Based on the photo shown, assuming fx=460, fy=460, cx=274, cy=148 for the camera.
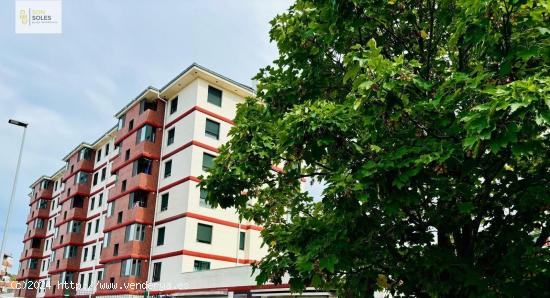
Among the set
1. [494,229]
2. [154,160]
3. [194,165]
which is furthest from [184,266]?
[494,229]

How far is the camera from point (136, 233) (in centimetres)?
3303

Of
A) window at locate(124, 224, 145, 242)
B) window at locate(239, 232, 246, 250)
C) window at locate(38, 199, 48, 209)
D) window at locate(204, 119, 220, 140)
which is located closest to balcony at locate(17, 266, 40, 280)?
window at locate(38, 199, 48, 209)

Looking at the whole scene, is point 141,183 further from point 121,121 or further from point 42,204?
point 42,204

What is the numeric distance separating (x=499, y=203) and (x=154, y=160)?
31353 millimetres

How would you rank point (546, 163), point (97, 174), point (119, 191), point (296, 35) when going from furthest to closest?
point (97, 174), point (119, 191), point (296, 35), point (546, 163)

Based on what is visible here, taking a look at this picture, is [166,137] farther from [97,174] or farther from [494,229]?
[494,229]

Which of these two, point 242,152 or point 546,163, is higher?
point 242,152

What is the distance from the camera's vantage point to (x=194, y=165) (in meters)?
31.3

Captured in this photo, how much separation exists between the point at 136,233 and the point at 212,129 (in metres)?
9.23

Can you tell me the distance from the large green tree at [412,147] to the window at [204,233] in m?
22.7

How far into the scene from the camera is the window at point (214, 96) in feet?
110

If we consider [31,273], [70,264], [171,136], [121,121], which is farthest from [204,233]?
[31,273]

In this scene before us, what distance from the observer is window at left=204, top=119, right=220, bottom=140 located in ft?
108

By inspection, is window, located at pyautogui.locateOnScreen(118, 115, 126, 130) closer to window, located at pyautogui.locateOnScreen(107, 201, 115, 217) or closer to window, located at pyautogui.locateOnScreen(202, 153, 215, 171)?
window, located at pyautogui.locateOnScreen(107, 201, 115, 217)
